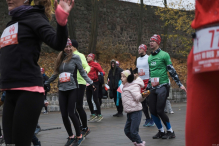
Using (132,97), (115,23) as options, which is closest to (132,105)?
(132,97)

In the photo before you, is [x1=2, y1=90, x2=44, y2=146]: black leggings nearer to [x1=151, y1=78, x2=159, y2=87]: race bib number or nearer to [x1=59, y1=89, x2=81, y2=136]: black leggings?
[x1=59, y1=89, x2=81, y2=136]: black leggings

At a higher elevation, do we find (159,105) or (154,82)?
(154,82)

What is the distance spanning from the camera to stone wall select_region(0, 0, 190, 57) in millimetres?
26062

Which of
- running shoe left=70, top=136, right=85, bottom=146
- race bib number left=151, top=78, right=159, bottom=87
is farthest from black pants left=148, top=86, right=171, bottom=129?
running shoe left=70, top=136, right=85, bottom=146

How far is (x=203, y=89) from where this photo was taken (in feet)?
7.26

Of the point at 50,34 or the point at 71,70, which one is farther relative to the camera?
the point at 71,70

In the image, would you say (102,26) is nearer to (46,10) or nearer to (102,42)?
(102,42)

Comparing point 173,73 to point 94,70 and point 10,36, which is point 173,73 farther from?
point 94,70

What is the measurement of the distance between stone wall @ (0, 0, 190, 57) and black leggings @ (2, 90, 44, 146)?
20.7 metres

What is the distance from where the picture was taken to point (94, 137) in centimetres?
775

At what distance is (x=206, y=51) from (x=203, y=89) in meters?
0.27

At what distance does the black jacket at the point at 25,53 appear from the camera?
281 centimetres

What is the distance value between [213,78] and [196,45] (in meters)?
0.22

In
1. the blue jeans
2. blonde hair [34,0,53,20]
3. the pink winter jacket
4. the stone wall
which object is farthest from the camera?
the stone wall
